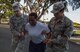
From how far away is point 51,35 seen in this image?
6645mm

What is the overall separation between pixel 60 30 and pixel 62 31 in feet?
0.15

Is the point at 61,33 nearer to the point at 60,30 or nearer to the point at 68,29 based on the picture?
the point at 60,30

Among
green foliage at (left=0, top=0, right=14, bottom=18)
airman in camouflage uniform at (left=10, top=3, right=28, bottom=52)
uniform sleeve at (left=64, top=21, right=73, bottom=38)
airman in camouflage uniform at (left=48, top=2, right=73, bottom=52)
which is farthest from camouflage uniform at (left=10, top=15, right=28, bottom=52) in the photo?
green foliage at (left=0, top=0, right=14, bottom=18)

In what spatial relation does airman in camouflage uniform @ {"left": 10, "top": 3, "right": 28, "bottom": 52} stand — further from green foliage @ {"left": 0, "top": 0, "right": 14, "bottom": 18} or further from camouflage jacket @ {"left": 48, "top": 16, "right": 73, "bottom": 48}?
green foliage @ {"left": 0, "top": 0, "right": 14, "bottom": 18}

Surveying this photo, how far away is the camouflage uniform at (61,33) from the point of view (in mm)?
6434

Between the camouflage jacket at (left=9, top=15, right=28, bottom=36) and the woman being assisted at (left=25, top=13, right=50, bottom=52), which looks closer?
the woman being assisted at (left=25, top=13, right=50, bottom=52)

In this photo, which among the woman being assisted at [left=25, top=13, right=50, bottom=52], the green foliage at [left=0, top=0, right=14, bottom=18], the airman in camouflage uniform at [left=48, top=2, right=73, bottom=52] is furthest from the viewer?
the green foliage at [left=0, top=0, right=14, bottom=18]

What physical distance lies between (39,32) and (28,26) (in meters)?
0.30

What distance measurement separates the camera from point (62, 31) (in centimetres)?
648

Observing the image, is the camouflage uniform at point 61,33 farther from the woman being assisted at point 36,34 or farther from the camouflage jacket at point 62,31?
the woman being assisted at point 36,34

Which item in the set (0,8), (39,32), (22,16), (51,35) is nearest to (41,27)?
(39,32)

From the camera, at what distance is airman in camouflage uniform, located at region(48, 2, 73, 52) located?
20.9ft

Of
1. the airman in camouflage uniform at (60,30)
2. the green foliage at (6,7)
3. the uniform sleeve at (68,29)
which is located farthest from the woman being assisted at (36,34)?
the green foliage at (6,7)

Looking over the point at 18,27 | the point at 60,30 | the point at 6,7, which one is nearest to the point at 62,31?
the point at 60,30
